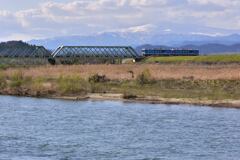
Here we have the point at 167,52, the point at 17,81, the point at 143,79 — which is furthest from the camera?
the point at 167,52

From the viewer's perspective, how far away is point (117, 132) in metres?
43.5

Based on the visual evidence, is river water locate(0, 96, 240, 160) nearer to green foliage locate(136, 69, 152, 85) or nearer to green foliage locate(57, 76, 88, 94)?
green foliage locate(57, 76, 88, 94)

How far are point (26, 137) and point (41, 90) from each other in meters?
33.9

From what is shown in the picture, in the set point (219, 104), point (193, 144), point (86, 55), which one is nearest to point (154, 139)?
point (193, 144)

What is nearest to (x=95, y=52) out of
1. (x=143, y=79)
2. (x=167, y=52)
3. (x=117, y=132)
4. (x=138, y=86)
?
(x=167, y=52)

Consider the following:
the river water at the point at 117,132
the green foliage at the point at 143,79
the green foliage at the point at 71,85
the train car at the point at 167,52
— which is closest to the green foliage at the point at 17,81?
the green foliage at the point at 71,85

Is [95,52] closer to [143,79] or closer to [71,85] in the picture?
[143,79]

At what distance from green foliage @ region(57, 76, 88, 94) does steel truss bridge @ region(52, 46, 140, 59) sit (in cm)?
8258

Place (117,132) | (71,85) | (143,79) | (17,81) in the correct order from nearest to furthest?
1. (117,132)
2. (71,85)
3. (17,81)
4. (143,79)

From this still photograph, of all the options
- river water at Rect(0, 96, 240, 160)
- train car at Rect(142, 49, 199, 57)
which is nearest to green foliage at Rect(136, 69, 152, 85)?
river water at Rect(0, 96, 240, 160)

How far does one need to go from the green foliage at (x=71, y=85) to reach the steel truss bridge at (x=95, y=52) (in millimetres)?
82582

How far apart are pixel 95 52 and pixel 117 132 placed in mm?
125693

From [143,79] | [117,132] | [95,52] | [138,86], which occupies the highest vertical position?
[95,52]

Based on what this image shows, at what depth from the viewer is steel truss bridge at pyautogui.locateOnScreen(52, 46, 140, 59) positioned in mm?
162750
